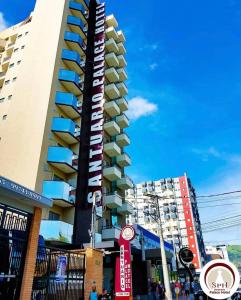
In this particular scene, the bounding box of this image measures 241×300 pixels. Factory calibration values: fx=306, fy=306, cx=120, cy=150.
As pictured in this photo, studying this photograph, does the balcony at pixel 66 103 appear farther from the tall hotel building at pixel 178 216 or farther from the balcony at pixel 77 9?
the tall hotel building at pixel 178 216

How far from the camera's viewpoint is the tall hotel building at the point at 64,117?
26.3 m

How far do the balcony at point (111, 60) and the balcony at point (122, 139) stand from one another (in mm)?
10495

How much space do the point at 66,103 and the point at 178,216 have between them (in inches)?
2766

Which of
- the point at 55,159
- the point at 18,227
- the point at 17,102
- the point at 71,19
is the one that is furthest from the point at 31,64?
the point at 18,227

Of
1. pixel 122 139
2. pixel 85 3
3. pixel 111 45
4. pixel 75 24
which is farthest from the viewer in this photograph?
pixel 111 45

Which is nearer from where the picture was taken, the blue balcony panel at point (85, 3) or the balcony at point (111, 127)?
the balcony at point (111, 127)

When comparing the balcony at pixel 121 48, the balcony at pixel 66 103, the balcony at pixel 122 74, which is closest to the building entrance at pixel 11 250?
the balcony at pixel 66 103

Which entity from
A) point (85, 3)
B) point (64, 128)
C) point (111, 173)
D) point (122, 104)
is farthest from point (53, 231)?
point (85, 3)

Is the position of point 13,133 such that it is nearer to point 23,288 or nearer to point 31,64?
point 31,64

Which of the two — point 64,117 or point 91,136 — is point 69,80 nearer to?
point 64,117

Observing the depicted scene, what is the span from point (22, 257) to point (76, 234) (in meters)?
16.0

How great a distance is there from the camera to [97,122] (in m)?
31.9

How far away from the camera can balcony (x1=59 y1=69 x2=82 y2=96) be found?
31.5m

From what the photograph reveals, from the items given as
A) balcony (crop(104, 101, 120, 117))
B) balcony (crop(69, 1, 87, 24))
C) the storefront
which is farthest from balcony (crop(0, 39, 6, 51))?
the storefront
